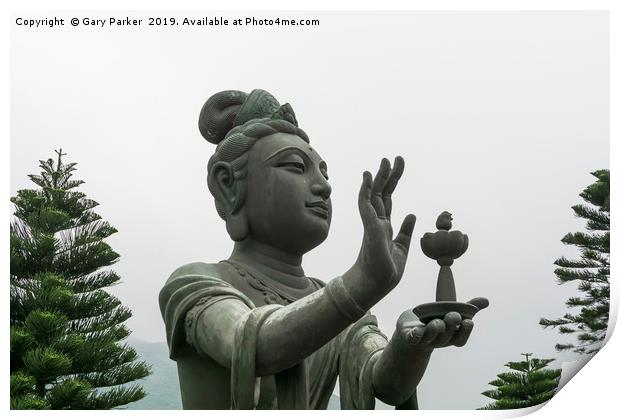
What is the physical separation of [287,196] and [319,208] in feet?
0.76

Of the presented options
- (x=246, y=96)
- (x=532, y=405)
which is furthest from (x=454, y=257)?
(x=532, y=405)

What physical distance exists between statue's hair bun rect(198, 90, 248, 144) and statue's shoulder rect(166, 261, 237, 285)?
1.10 metres

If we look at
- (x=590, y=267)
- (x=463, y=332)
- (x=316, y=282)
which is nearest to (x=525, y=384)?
(x=590, y=267)

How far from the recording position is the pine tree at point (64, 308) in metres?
16.4

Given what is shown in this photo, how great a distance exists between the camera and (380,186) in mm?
6070

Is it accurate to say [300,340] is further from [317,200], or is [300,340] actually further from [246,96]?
[246,96]

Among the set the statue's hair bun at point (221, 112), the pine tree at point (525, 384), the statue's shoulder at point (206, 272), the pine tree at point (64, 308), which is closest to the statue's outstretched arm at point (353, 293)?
the statue's shoulder at point (206, 272)

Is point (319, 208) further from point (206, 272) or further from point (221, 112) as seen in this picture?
point (221, 112)

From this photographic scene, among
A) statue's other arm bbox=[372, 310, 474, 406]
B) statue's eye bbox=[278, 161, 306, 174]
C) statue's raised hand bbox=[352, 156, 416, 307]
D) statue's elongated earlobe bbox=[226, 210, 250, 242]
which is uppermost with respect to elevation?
statue's eye bbox=[278, 161, 306, 174]

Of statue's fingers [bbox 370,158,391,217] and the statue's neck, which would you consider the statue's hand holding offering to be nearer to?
statue's fingers [bbox 370,158,391,217]

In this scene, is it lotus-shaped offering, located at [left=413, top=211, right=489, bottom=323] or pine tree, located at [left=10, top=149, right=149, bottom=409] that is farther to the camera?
pine tree, located at [left=10, top=149, right=149, bottom=409]

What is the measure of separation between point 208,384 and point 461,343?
5.92 ft

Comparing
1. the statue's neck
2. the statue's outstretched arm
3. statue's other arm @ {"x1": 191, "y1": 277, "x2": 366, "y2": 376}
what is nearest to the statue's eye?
the statue's neck

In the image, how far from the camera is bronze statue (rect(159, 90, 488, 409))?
6.10 m
